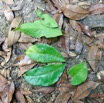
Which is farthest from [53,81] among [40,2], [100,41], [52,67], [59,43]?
[40,2]

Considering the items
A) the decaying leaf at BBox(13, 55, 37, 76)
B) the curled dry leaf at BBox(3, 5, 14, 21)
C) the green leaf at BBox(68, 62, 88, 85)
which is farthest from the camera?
the curled dry leaf at BBox(3, 5, 14, 21)

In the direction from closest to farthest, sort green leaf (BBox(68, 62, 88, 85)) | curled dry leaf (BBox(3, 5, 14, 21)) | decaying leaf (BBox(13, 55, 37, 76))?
green leaf (BBox(68, 62, 88, 85)), decaying leaf (BBox(13, 55, 37, 76)), curled dry leaf (BBox(3, 5, 14, 21))

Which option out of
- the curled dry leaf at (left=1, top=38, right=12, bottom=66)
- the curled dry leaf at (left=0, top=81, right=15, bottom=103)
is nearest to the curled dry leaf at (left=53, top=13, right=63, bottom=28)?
the curled dry leaf at (left=1, top=38, right=12, bottom=66)

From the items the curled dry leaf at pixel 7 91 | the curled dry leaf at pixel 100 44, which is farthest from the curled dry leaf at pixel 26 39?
the curled dry leaf at pixel 100 44

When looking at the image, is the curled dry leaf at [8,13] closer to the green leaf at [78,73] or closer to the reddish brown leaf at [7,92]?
the reddish brown leaf at [7,92]

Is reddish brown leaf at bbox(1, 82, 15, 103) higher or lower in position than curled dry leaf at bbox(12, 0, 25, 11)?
lower

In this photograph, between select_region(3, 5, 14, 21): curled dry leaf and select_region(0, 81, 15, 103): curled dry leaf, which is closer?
select_region(0, 81, 15, 103): curled dry leaf

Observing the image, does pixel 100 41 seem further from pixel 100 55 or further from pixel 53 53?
pixel 53 53

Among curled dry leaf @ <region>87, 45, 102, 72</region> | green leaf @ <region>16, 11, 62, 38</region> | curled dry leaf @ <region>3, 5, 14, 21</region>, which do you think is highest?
curled dry leaf @ <region>3, 5, 14, 21</region>

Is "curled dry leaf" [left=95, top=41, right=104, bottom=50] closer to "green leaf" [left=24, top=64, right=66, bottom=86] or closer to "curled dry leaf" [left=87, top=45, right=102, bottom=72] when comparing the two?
"curled dry leaf" [left=87, top=45, right=102, bottom=72]
